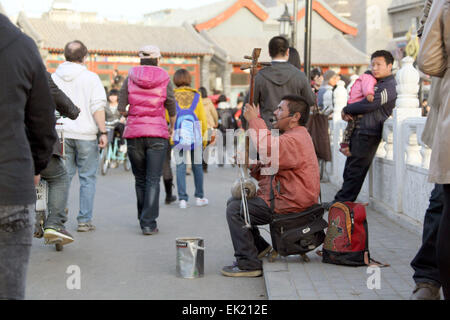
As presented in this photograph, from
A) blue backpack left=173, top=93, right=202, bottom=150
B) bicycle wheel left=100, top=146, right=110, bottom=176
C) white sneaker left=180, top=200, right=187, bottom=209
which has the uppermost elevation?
blue backpack left=173, top=93, right=202, bottom=150

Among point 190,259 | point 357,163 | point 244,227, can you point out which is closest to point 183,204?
point 357,163

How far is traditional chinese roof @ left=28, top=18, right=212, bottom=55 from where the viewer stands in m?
35.8

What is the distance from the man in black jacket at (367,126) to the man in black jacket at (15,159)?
547cm

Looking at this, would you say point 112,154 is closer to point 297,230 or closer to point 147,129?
point 147,129

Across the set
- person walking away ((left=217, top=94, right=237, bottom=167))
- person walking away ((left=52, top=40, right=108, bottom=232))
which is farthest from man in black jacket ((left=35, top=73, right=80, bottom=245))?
person walking away ((left=217, top=94, right=237, bottom=167))

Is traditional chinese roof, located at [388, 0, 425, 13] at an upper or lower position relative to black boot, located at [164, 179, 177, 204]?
upper

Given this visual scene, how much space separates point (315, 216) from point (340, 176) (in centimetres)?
608

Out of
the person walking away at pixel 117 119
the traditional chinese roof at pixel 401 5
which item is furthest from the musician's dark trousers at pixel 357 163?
the traditional chinese roof at pixel 401 5

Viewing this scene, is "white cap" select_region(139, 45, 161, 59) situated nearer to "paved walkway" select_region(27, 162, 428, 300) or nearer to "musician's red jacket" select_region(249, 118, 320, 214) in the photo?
"paved walkway" select_region(27, 162, 428, 300)

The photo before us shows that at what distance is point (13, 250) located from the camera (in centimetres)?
300

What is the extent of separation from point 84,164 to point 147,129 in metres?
0.83

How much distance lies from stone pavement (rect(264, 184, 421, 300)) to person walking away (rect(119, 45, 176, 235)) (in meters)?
2.20

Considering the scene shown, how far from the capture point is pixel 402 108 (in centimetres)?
793

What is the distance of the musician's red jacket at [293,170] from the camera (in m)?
5.48
